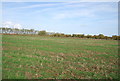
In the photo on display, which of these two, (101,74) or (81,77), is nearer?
(81,77)

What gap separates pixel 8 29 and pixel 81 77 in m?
82.4

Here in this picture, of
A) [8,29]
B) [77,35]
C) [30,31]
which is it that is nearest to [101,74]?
[77,35]

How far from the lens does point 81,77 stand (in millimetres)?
6676

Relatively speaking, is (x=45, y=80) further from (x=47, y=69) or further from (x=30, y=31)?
(x=30, y=31)

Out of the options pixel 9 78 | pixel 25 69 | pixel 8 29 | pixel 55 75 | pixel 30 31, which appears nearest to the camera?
pixel 9 78

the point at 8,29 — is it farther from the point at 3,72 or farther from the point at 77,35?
the point at 3,72

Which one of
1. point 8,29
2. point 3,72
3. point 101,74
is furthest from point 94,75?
point 8,29

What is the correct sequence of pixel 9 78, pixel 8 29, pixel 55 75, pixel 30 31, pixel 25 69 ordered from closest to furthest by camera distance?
pixel 9 78 < pixel 55 75 < pixel 25 69 < pixel 8 29 < pixel 30 31

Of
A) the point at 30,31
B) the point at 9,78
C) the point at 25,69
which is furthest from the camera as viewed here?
the point at 30,31

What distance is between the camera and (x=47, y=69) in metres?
7.51

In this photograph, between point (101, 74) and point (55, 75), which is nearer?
point (55, 75)

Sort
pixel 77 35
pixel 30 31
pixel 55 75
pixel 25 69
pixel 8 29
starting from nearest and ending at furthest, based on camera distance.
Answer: pixel 55 75 < pixel 25 69 < pixel 77 35 < pixel 8 29 < pixel 30 31

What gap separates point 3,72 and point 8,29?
80.9m

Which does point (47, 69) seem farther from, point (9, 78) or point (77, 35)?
point (77, 35)
